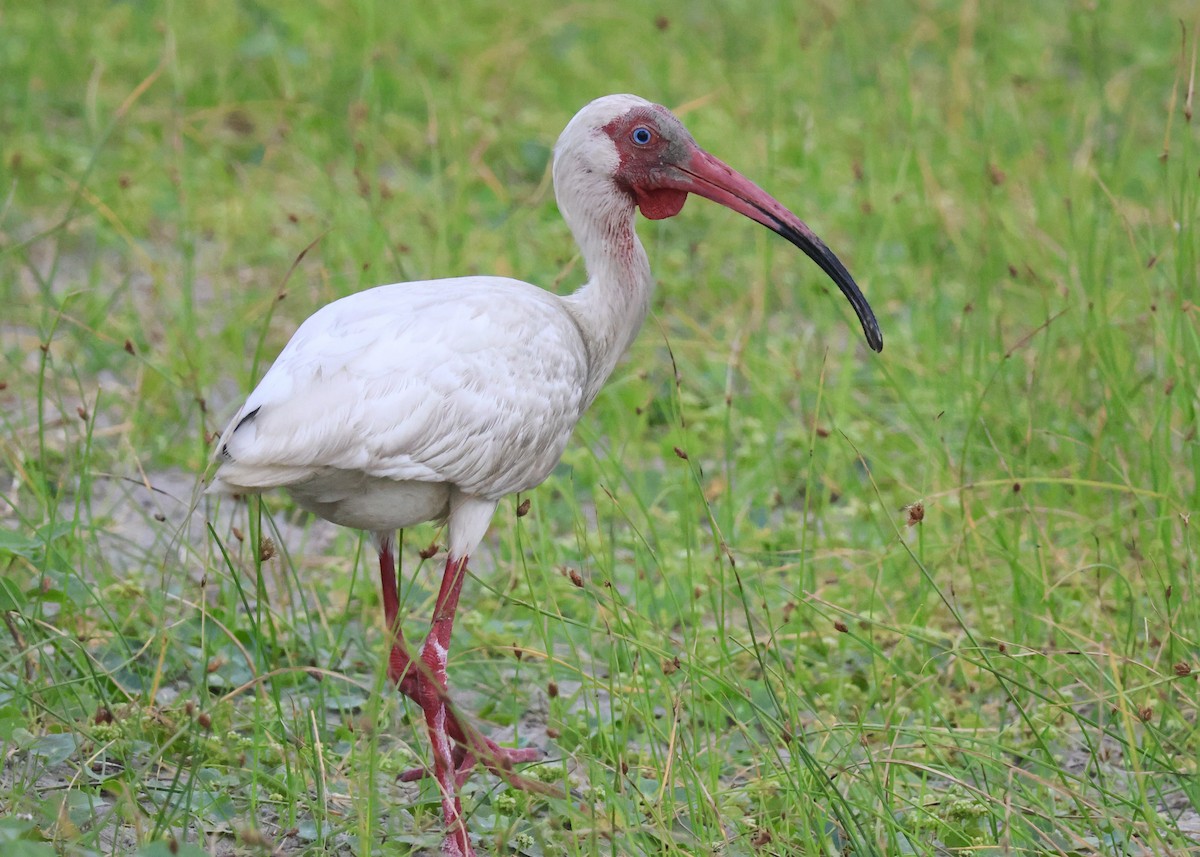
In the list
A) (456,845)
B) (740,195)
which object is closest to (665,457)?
(740,195)

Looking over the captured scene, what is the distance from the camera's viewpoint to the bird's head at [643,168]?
3580mm

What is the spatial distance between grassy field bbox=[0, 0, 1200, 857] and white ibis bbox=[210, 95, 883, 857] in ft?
0.63

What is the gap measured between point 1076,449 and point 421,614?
2080mm

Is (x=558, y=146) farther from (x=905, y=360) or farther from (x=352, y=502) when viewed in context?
(x=905, y=360)

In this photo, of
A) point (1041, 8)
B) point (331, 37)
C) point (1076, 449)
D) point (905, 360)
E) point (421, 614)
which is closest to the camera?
point (421, 614)

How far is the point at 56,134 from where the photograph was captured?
7.23 metres

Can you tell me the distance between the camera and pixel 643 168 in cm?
362

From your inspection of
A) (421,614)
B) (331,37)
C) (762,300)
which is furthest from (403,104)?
(421,614)

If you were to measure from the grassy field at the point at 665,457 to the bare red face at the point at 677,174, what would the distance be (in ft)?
1.00

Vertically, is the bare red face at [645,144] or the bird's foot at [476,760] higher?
the bare red face at [645,144]

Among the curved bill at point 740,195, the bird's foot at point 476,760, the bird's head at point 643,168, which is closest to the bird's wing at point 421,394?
the bird's head at point 643,168

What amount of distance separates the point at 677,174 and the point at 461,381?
789mm

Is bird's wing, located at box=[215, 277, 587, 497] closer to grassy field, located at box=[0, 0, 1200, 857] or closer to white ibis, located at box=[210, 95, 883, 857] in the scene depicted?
white ibis, located at box=[210, 95, 883, 857]

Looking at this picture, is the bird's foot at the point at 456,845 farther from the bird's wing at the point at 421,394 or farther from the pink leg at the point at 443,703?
the bird's wing at the point at 421,394
